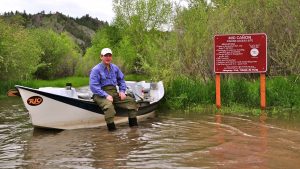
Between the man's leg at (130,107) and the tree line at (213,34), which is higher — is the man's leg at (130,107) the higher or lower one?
the lower one

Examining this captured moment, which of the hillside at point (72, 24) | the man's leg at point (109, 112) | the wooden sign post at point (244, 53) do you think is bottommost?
the man's leg at point (109, 112)

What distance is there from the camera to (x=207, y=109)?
1163 centimetres

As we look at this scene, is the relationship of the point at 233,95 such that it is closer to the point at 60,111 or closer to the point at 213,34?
the point at 213,34

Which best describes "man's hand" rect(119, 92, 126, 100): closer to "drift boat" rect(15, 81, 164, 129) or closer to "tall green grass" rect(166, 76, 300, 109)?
"drift boat" rect(15, 81, 164, 129)

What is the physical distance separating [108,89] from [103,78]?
11.2 inches

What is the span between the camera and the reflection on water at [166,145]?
20.2ft

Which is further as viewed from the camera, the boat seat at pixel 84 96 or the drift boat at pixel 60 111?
the boat seat at pixel 84 96

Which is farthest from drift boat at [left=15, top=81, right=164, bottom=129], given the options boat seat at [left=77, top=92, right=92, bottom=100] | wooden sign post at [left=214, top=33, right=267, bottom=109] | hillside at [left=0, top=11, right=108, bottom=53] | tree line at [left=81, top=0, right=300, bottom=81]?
hillside at [left=0, top=11, right=108, bottom=53]

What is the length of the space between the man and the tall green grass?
270 centimetres

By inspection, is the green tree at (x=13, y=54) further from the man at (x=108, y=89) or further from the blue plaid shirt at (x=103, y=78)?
the man at (x=108, y=89)

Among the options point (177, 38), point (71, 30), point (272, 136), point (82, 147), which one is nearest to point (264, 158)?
point (272, 136)

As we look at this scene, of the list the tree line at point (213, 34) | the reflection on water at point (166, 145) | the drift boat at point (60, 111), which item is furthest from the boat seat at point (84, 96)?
the tree line at point (213, 34)

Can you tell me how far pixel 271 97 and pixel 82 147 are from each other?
5928mm

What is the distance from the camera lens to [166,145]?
290 inches
